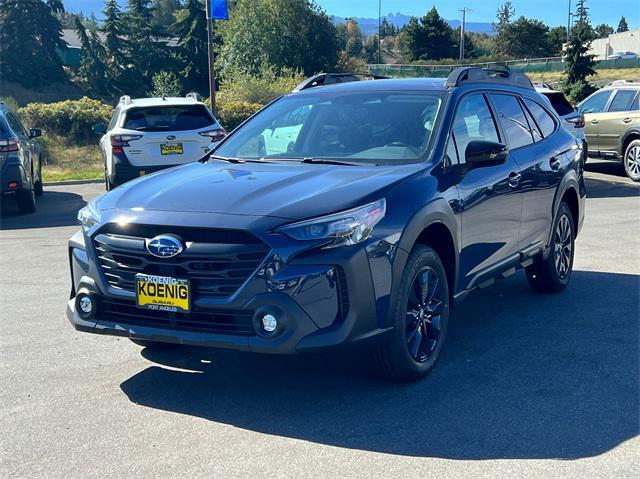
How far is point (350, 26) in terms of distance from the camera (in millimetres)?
135000

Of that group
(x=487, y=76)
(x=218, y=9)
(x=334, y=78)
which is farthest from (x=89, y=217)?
(x=218, y=9)

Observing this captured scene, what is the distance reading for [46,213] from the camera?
13.3 m

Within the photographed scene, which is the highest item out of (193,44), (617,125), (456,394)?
(193,44)

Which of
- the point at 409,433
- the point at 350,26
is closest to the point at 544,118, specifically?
the point at 409,433

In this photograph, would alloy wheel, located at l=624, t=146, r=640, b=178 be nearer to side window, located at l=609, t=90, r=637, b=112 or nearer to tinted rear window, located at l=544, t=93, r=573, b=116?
side window, located at l=609, t=90, r=637, b=112

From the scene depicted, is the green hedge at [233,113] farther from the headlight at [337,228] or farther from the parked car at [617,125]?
the headlight at [337,228]

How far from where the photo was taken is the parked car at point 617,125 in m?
16.3

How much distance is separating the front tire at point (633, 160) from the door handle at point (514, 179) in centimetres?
1103

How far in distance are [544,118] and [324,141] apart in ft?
8.04

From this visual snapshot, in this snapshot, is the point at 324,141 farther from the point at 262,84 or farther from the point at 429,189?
the point at 262,84

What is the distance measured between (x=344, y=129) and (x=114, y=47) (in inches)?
2470

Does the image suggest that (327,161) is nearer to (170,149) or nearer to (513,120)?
(513,120)

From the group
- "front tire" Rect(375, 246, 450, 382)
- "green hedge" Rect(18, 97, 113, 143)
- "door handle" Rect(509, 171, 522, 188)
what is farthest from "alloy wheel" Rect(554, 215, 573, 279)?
"green hedge" Rect(18, 97, 113, 143)

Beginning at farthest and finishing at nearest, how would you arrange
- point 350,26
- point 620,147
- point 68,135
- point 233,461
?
point 350,26, point 68,135, point 620,147, point 233,461
